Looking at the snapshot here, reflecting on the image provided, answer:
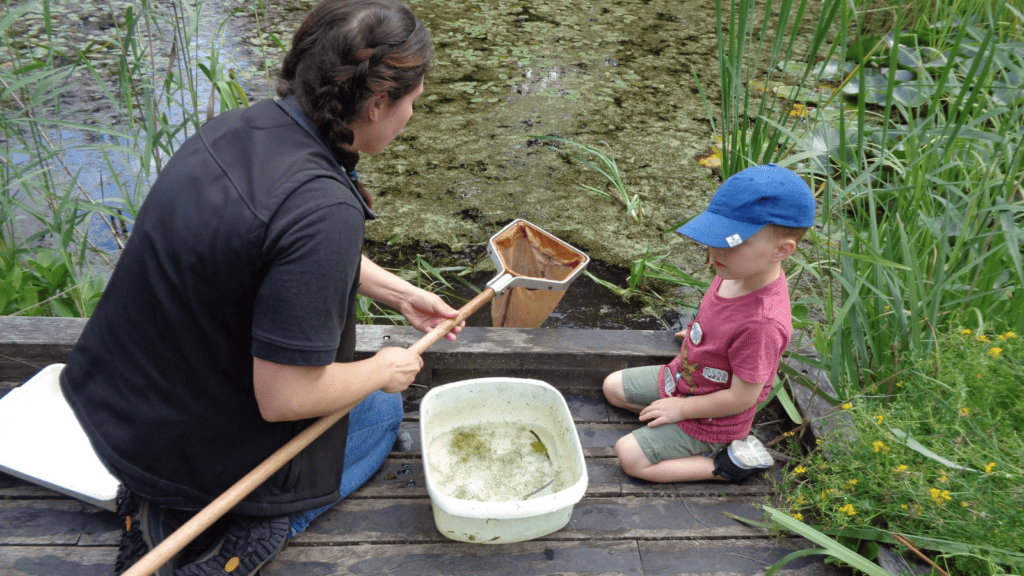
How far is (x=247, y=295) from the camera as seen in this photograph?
42.7 inches

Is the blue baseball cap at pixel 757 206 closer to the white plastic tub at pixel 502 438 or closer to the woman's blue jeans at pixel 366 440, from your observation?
the white plastic tub at pixel 502 438

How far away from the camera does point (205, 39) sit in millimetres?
3756


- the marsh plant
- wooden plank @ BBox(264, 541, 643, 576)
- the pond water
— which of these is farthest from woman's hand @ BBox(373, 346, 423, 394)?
the marsh plant

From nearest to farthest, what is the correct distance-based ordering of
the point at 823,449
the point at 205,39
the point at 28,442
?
the point at 28,442
the point at 823,449
the point at 205,39

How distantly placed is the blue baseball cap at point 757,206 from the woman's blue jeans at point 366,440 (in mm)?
797

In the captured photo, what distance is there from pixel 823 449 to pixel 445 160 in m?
2.18

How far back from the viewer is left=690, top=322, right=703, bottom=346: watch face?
1668 millimetres

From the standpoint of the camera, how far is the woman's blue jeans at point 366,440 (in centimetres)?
152

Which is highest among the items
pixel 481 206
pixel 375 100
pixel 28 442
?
pixel 375 100

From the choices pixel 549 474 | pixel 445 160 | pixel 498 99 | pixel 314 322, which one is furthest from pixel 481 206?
pixel 314 322

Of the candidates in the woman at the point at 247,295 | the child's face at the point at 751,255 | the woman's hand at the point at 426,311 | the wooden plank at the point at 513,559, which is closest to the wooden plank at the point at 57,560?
the wooden plank at the point at 513,559

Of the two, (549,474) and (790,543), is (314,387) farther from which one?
(790,543)

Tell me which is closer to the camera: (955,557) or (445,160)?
(955,557)

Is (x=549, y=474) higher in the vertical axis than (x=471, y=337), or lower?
lower
